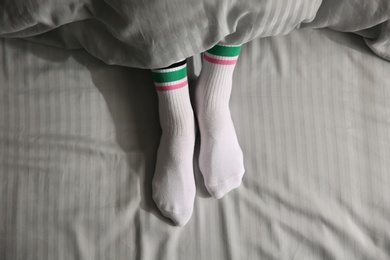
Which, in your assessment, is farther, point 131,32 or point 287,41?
point 287,41

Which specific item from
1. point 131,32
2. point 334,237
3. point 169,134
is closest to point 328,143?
point 334,237

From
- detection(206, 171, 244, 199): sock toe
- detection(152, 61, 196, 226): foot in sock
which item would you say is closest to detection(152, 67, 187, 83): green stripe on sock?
detection(152, 61, 196, 226): foot in sock

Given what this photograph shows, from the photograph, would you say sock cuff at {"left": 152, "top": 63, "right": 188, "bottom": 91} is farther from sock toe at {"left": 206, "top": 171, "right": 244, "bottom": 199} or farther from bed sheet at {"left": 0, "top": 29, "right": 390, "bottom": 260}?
sock toe at {"left": 206, "top": 171, "right": 244, "bottom": 199}

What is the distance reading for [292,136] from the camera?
2.74 ft

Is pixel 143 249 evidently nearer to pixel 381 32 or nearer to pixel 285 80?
pixel 285 80

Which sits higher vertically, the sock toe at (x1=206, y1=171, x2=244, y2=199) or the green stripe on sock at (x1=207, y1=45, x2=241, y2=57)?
the green stripe on sock at (x1=207, y1=45, x2=241, y2=57)

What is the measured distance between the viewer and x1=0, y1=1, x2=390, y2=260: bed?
785mm

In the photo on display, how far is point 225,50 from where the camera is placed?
771 millimetres

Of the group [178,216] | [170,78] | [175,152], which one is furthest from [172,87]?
[178,216]

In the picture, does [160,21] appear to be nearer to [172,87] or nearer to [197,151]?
[172,87]

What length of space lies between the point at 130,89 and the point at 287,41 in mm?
325

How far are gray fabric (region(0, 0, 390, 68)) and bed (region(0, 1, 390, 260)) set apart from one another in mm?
95

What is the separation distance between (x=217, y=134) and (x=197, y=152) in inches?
2.8

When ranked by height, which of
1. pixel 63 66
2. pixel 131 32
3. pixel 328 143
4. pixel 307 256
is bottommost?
pixel 307 256
